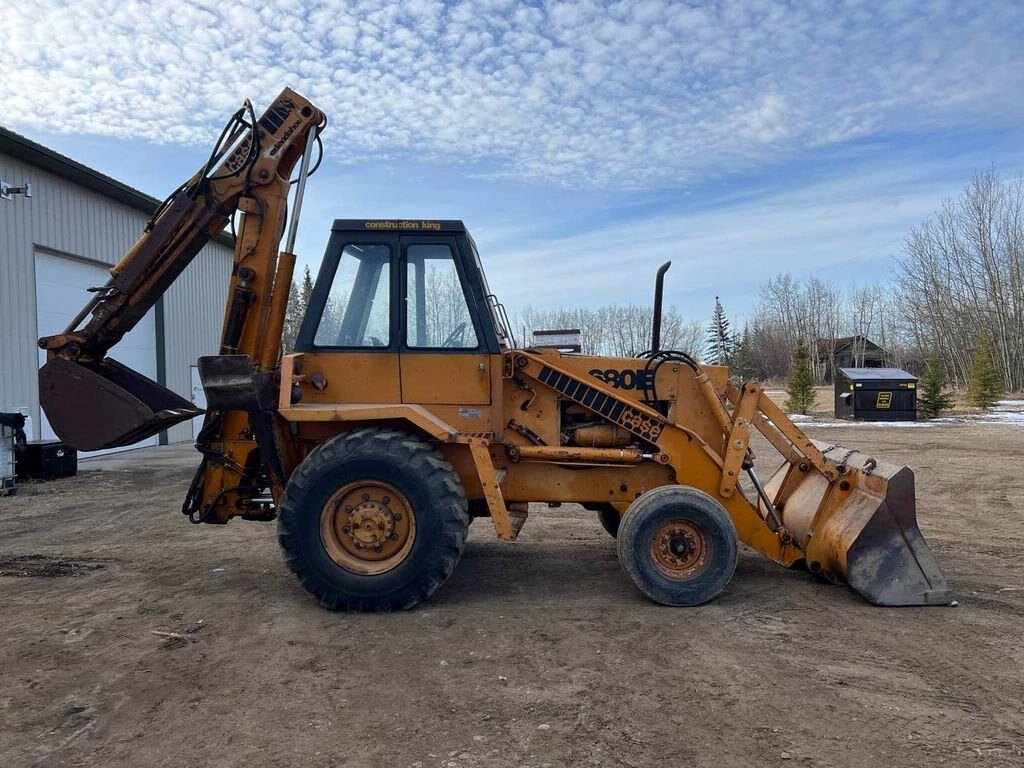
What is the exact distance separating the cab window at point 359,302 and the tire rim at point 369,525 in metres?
1.15

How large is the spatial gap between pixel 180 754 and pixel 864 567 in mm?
4435

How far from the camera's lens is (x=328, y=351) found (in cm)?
550

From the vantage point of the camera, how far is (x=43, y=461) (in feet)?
42.0

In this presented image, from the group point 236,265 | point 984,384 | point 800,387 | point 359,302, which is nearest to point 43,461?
point 236,265

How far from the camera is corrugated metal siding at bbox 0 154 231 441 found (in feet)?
45.7

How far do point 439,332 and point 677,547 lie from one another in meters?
2.39

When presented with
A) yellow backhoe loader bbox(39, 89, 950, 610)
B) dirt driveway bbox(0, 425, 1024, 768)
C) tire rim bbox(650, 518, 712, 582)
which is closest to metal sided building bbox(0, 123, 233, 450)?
yellow backhoe loader bbox(39, 89, 950, 610)

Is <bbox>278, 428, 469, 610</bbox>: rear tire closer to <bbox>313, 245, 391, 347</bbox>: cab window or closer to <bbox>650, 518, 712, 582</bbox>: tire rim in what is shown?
<bbox>313, 245, 391, 347</bbox>: cab window

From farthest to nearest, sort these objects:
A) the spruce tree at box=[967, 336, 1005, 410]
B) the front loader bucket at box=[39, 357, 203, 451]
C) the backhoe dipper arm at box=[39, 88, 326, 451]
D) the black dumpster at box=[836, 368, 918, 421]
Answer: the spruce tree at box=[967, 336, 1005, 410]
the black dumpster at box=[836, 368, 918, 421]
the backhoe dipper arm at box=[39, 88, 326, 451]
the front loader bucket at box=[39, 357, 203, 451]

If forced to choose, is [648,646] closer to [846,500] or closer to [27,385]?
[846,500]

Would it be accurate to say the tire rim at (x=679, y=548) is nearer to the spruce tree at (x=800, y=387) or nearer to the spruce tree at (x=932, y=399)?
the spruce tree at (x=932, y=399)

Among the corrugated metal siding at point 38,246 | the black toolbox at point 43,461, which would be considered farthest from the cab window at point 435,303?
the corrugated metal siding at point 38,246

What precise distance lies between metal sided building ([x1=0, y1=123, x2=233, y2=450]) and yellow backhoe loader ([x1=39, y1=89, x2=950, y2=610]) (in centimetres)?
834

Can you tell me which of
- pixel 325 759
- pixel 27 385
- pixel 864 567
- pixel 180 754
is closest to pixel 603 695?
pixel 325 759
